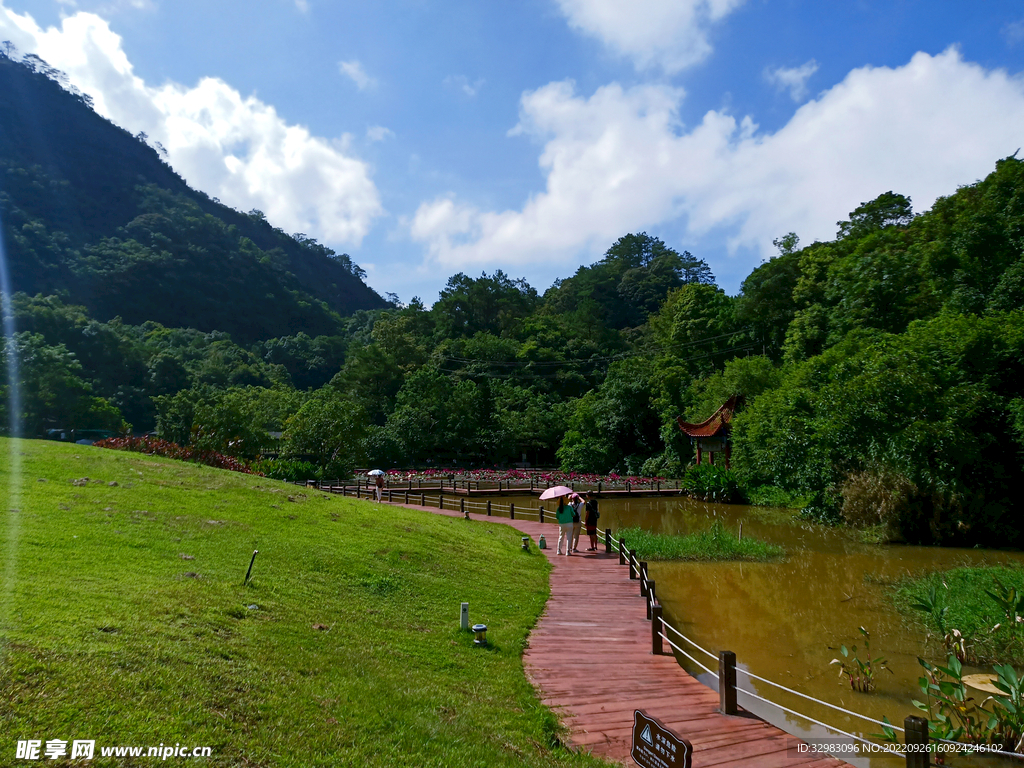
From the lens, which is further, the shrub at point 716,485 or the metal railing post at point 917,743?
the shrub at point 716,485

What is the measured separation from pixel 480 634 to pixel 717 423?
2996cm

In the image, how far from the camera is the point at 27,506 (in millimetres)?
10344

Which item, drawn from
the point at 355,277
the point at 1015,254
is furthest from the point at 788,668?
the point at 355,277

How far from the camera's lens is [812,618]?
13.1 m

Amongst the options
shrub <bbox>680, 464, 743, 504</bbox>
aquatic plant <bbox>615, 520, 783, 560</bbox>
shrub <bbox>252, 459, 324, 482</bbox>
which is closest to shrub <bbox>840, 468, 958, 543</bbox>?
aquatic plant <bbox>615, 520, 783, 560</bbox>

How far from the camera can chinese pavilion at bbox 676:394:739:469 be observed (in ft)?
117

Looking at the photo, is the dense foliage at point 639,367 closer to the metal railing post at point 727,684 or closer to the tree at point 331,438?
the tree at point 331,438

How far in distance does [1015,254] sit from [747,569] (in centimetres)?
2036

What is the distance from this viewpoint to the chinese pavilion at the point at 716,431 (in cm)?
3553

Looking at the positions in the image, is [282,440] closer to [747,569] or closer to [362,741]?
[747,569]

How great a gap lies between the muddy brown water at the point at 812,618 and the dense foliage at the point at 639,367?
289 centimetres

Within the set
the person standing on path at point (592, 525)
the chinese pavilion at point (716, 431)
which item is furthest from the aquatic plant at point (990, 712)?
the chinese pavilion at point (716, 431)

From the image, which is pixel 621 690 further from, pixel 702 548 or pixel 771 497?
pixel 771 497

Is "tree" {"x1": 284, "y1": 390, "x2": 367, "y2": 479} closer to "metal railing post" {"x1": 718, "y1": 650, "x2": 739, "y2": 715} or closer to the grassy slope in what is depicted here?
the grassy slope
